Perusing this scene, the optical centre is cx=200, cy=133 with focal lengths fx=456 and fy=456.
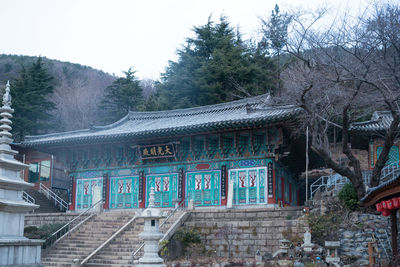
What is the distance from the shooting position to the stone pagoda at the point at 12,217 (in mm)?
9555

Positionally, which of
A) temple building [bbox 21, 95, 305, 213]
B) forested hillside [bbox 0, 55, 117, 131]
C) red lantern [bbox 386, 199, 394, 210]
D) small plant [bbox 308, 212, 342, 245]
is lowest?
small plant [bbox 308, 212, 342, 245]

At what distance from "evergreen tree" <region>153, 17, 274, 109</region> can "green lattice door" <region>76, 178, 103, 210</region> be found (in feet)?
40.2

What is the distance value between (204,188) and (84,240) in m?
6.32

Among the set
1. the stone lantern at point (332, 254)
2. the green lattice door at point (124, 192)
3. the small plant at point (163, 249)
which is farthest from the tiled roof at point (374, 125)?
the small plant at point (163, 249)

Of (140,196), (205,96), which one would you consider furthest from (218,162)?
(205,96)

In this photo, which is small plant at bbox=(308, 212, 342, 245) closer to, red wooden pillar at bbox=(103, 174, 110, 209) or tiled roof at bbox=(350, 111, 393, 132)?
tiled roof at bbox=(350, 111, 393, 132)

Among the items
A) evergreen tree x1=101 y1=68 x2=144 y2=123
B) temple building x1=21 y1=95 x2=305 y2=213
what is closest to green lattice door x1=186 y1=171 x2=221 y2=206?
temple building x1=21 y1=95 x2=305 y2=213

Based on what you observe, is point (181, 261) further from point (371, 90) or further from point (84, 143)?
point (371, 90)

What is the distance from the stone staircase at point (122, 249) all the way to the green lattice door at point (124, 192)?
453 centimetres

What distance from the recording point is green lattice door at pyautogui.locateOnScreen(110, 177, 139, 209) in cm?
2438

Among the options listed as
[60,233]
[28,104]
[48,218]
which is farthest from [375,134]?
[28,104]

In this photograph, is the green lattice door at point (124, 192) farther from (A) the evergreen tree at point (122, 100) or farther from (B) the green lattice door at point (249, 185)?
(A) the evergreen tree at point (122, 100)

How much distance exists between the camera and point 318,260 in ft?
48.8

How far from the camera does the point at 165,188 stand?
23.6 meters
